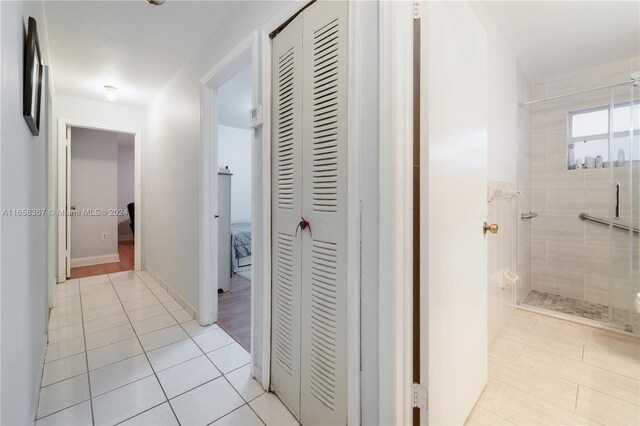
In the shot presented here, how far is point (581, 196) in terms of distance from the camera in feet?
9.15

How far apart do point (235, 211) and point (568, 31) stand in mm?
5208

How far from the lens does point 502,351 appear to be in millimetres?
1916

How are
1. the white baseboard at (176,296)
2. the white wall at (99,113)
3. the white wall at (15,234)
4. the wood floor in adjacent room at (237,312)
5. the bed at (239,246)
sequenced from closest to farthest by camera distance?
the white wall at (15,234) → the wood floor in adjacent room at (237,312) → the white baseboard at (176,296) → the white wall at (99,113) → the bed at (239,246)

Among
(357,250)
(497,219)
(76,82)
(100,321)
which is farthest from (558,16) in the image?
(76,82)

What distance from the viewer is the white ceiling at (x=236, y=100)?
312 centimetres

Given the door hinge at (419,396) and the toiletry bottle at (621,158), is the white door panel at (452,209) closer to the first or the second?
the door hinge at (419,396)

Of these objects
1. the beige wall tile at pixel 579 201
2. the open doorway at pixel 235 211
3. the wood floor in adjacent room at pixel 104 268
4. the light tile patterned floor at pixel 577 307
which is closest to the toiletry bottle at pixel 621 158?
the beige wall tile at pixel 579 201

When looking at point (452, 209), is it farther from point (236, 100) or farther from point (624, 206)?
point (236, 100)

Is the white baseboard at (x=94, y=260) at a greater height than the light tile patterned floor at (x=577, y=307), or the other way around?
the white baseboard at (x=94, y=260)

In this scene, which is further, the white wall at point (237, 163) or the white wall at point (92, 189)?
the white wall at point (237, 163)

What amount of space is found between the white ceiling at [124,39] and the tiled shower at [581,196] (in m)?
3.09

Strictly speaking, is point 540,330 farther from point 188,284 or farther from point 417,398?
point 188,284

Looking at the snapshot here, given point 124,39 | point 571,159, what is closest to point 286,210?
point 124,39

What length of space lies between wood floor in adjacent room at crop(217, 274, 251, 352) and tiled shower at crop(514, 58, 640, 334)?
2.48 metres
